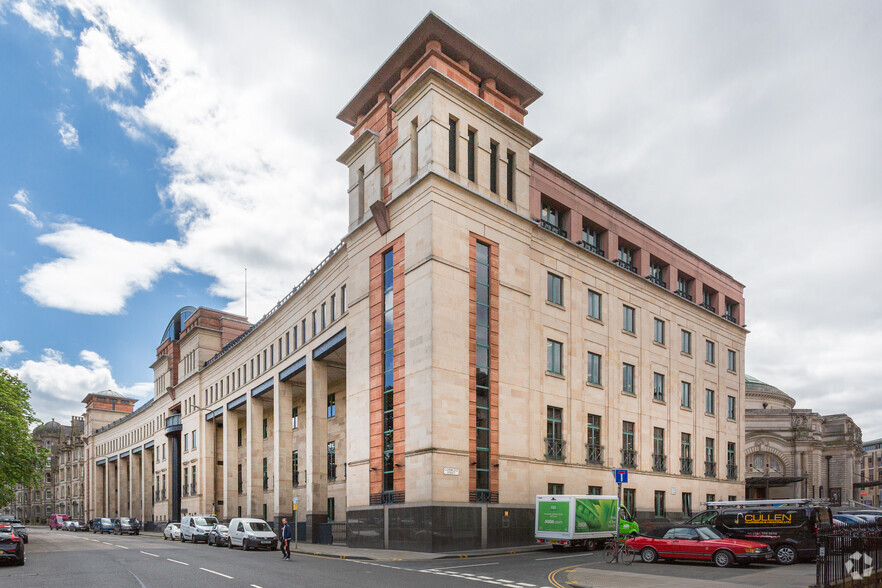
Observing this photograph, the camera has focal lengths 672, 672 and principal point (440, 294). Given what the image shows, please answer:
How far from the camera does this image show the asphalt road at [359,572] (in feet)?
62.6

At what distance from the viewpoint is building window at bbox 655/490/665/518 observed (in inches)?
1756

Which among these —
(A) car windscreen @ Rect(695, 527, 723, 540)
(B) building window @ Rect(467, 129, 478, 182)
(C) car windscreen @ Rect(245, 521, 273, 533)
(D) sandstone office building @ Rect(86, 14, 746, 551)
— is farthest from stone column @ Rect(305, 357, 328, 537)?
(A) car windscreen @ Rect(695, 527, 723, 540)

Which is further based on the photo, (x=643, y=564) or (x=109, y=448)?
(x=109, y=448)

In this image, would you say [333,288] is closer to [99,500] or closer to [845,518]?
[845,518]

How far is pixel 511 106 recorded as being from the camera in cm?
3909

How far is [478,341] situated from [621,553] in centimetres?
1184

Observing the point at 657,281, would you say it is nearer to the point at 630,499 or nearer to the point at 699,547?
the point at 630,499

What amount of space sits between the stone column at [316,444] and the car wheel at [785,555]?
97.3 feet

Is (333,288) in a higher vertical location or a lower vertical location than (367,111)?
lower

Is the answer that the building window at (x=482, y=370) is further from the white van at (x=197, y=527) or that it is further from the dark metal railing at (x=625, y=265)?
the white van at (x=197, y=527)

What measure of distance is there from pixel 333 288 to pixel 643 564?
2684 centimetres

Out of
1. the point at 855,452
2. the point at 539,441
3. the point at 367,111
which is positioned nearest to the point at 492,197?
the point at 367,111

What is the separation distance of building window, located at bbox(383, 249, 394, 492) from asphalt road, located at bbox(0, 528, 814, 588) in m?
5.47

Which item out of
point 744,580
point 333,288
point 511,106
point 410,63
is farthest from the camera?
point 333,288
